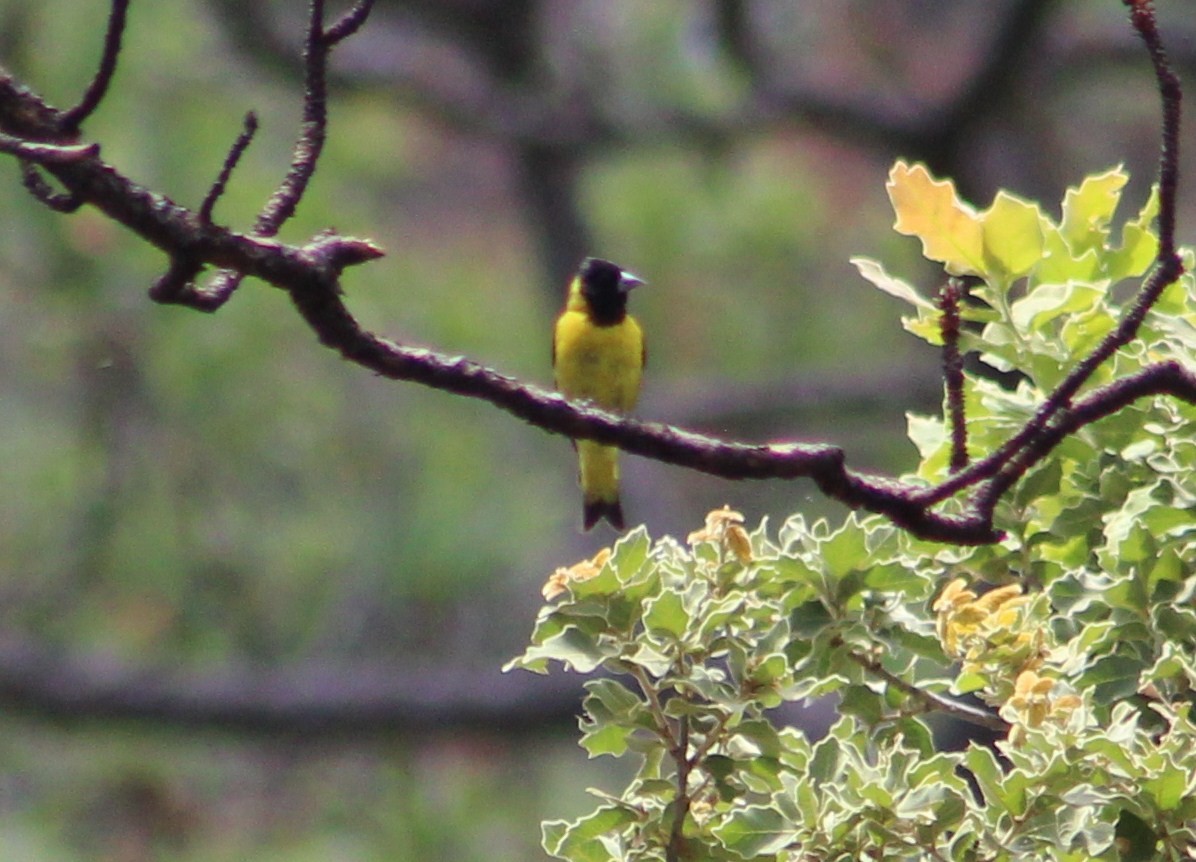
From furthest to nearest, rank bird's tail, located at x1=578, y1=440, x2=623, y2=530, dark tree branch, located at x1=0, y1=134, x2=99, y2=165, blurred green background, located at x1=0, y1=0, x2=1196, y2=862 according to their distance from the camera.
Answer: blurred green background, located at x1=0, y1=0, x2=1196, y2=862 → bird's tail, located at x1=578, y1=440, x2=623, y2=530 → dark tree branch, located at x1=0, y1=134, x2=99, y2=165

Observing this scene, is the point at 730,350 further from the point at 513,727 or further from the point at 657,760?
the point at 657,760

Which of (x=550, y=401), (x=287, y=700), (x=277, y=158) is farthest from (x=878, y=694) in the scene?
(x=277, y=158)

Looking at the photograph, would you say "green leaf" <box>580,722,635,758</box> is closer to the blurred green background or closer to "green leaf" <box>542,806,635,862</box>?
"green leaf" <box>542,806,635,862</box>

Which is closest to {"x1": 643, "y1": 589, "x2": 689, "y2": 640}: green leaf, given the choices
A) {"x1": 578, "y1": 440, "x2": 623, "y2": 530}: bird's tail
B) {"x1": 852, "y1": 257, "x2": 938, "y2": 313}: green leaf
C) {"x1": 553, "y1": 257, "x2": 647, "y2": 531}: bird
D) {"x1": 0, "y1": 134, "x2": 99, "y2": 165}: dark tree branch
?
{"x1": 852, "y1": 257, "x2": 938, "y2": 313}: green leaf

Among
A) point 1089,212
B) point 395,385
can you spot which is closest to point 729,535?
point 1089,212

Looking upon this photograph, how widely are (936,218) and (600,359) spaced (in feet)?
10.4

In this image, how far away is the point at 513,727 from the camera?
7223 mm

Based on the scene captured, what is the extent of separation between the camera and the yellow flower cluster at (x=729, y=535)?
5.40 ft

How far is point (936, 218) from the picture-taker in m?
1.59

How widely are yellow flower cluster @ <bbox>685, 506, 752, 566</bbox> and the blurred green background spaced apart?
183 inches

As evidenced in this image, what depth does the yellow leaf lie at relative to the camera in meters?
1.57

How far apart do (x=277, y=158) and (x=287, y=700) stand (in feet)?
10.2

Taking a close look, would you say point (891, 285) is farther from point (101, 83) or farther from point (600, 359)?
point (600, 359)

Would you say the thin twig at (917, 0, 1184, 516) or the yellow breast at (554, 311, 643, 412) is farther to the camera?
the yellow breast at (554, 311, 643, 412)
